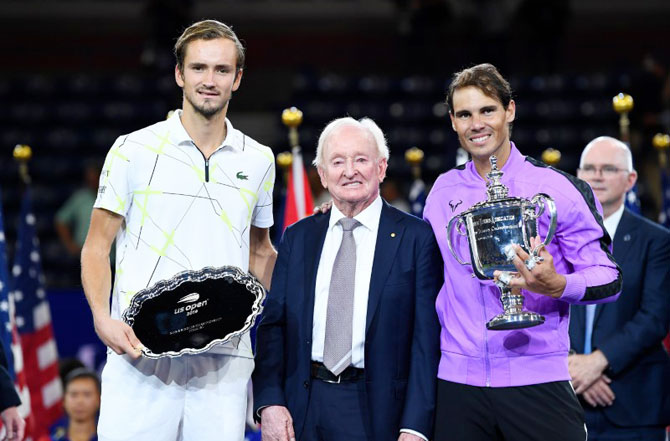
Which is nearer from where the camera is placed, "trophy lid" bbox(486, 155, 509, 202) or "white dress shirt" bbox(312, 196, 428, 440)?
"trophy lid" bbox(486, 155, 509, 202)

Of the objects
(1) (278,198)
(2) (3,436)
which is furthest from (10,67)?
(2) (3,436)

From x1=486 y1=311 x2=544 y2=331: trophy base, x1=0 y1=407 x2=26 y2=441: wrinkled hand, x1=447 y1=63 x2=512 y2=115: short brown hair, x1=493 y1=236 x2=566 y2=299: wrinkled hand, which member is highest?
x1=447 y1=63 x2=512 y2=115: short brown hair

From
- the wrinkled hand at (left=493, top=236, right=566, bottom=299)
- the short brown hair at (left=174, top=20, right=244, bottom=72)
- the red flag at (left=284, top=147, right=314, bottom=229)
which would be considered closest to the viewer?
the wrinkled hand at (left=493, top=236, right=566, bottom=299)

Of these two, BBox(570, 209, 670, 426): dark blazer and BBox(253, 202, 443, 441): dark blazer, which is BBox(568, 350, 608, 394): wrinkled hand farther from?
BBox(253, 202, 443, 441): dark blazer

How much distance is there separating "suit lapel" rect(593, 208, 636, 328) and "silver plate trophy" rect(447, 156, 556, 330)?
3.74 ft

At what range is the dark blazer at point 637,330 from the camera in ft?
12.1

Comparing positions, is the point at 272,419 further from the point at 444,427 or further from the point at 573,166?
the point at 573,166

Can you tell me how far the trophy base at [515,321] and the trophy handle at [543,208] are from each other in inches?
7.1

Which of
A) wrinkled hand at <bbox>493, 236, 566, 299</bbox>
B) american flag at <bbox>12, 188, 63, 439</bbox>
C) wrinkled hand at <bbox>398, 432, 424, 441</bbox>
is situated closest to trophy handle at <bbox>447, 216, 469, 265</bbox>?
wrinkled hand at <bbox>493, 236, 566, 299</bbox>

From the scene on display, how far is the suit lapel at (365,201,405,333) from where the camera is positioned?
2.93 meters

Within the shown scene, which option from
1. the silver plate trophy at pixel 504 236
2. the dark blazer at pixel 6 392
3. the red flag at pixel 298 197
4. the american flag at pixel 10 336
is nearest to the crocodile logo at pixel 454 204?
the silver plate trophy at pixel 504 236

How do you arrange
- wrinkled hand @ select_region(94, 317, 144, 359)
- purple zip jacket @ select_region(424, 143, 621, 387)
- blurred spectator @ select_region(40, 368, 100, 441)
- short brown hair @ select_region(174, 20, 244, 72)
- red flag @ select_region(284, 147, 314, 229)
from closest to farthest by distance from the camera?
1. wrinkled hand @ select_region(94, 317, 144, 359)
2. purple zip jacket @ select_region(424, 143, 621, 387)
3. short brown hair @ select_region(174, 20, 244, 72)
4. blurred spectator @ select_region(40, 368, 100, 441)
5. red flag @ select_region(284, 147, 314, 229)

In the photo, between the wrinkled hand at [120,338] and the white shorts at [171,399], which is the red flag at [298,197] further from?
the wrinkled hand at [120,338]

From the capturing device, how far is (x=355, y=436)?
2871 mm
